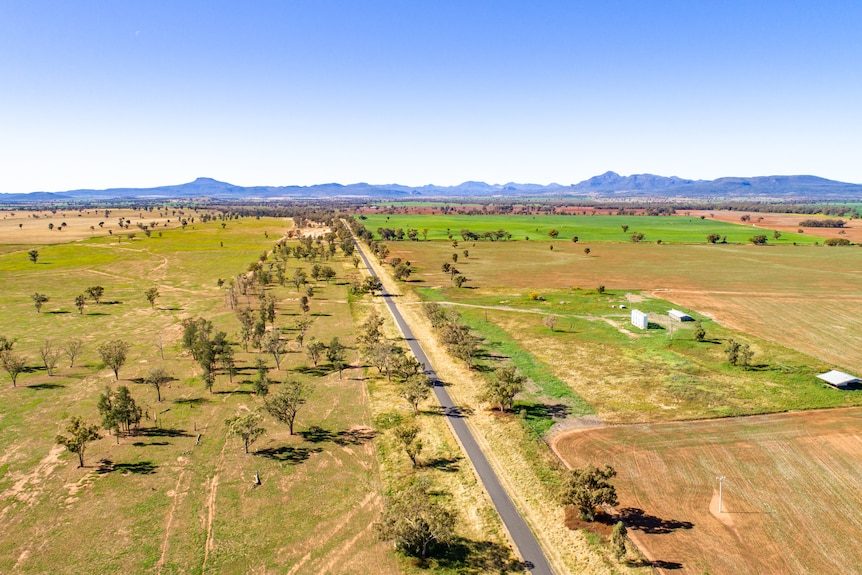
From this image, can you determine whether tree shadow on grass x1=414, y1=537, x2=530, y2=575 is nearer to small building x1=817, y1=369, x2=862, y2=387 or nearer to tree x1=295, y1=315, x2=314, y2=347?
tree x1=295, y1=315, x2=314, y2=347

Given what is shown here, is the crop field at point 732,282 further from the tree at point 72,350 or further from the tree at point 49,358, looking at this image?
the tree at point 49,358

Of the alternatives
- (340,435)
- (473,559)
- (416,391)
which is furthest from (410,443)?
(473,559)

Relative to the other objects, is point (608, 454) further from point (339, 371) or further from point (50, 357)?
point (50, 357)

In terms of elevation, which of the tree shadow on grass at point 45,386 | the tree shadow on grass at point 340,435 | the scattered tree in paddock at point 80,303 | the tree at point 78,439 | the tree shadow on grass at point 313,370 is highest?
the scattered tree in paddock at point 80,303

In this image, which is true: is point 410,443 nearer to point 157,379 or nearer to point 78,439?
point 78,439

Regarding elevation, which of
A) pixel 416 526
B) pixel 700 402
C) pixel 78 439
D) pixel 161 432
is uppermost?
pixel 78 439

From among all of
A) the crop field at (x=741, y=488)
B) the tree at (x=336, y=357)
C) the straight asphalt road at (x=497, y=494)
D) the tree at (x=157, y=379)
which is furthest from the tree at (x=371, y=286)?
the crop field at (x=741, y=488)

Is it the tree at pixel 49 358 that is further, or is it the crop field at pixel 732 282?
the crop field at pixel 732 282
